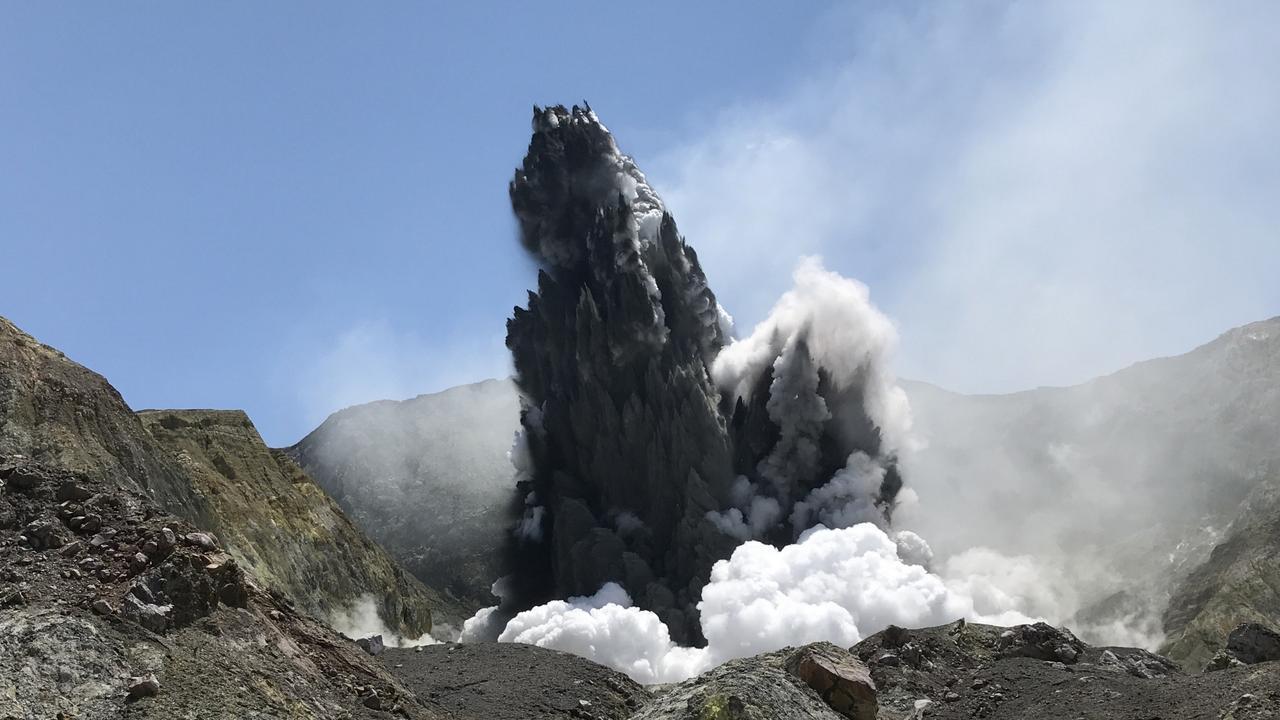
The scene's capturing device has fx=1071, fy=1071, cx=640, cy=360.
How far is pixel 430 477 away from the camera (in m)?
180

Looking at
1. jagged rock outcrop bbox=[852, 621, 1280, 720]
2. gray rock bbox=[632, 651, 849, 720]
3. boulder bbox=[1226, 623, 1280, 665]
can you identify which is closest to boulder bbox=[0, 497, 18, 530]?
gray rock bbox=[632, 651, 849, 720]

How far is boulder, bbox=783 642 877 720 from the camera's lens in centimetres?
2256

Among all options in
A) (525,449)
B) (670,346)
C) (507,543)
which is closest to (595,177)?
(670,346)

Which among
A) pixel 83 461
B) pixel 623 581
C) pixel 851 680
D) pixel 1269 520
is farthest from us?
pixel 623 581

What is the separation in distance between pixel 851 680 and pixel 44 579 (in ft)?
61.2

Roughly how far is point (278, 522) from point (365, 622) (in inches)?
526

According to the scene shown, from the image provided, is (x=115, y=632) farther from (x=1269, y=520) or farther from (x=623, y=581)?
(x=1269, y=520)

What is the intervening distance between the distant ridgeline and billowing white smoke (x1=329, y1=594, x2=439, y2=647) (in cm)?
4327

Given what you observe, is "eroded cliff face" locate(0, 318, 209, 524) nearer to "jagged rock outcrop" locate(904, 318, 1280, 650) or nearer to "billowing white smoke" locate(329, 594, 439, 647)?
"billowing white smoke" locate(329, 594, 439, 647)

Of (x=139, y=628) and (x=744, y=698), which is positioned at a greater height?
(x=139, y=628)

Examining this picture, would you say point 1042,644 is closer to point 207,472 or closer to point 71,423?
point 71,423

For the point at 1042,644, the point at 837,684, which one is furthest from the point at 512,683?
the point at 837,684

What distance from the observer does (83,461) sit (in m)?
50.2

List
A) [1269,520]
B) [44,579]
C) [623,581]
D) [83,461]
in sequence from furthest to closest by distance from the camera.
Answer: [623,581] → [1269,520] → [83,461] → [44,579]
